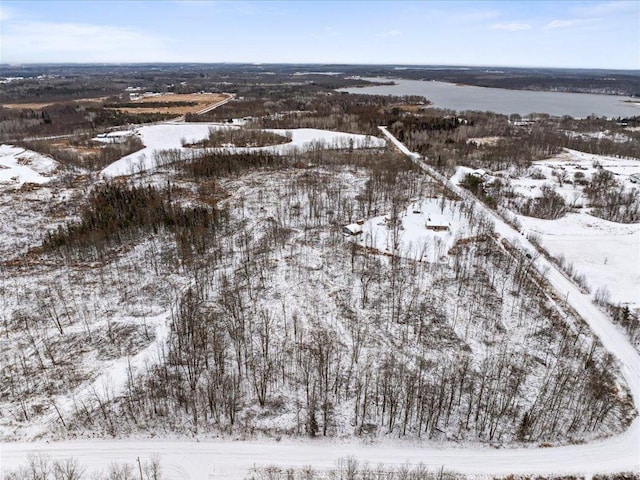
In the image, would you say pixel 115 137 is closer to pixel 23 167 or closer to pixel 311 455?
pixel 23 167

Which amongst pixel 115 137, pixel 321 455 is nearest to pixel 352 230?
pixel 321 455

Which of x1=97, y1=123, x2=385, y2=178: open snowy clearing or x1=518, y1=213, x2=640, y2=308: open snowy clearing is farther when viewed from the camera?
Answer: x1=97, y1=123, x2=385, y2=178: open snowy clearing

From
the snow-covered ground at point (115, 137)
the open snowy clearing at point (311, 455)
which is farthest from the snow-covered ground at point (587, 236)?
the snow-covered ground at point (115, 137)

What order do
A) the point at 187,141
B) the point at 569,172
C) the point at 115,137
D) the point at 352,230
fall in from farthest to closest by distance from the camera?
the point at 115,137
the point at 187,141
the point at 569,172
the point at 352,230

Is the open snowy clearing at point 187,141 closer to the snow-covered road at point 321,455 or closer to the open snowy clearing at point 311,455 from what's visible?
the snow-covered road at point 321,455

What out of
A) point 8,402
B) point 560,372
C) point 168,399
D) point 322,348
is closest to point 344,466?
point 322,348

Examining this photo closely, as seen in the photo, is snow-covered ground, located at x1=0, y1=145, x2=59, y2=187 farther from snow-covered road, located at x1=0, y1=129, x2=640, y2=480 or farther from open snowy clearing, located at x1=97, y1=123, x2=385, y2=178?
snow-covered road, located at x1=0, y1=129, x2=640, y2=480

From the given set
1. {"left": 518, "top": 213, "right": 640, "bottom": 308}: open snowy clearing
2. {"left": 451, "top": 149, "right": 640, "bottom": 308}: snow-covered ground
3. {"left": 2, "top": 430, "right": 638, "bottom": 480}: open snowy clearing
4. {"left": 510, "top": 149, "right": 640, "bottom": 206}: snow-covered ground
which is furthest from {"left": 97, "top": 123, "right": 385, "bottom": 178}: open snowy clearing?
{"left": 2, "top": 430, "right": 638, "bottom": 480}: open snowy clearing
